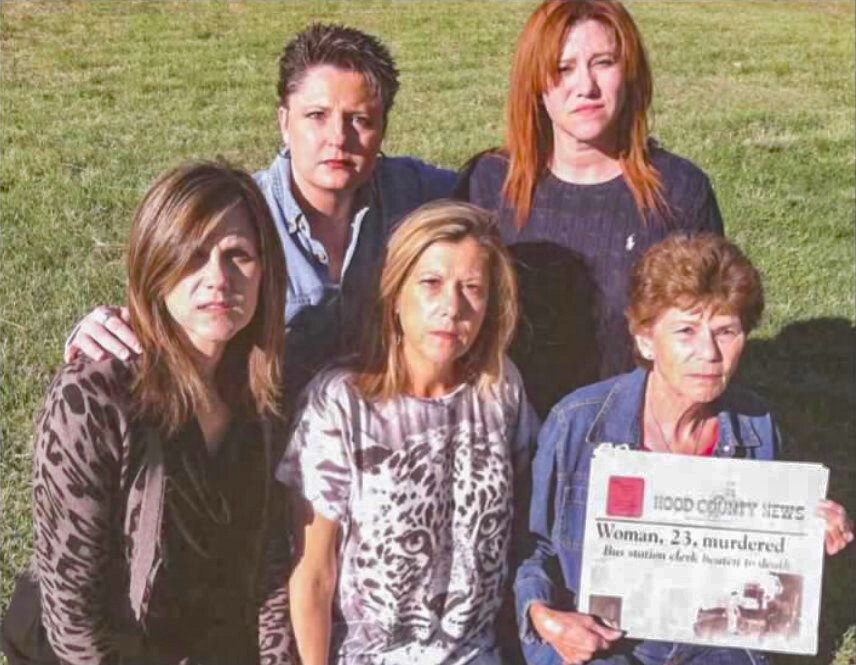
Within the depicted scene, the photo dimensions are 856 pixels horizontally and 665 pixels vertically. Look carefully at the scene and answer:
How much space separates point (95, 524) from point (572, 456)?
2.66ft

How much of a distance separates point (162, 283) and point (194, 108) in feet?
5.37

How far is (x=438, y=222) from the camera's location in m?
2.04

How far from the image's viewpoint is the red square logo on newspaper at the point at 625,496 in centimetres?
211

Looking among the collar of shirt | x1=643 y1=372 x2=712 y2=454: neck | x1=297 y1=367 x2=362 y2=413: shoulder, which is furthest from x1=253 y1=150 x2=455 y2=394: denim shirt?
x1=643 y1=372 x2=712 y2=454: neck

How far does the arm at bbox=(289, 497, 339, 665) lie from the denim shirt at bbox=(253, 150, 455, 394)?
367 millimetres

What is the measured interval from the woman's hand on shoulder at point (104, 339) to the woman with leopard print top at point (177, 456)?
0.02 meters

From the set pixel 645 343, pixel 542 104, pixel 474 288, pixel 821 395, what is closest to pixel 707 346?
pixel 645 343

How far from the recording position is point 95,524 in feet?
6.33

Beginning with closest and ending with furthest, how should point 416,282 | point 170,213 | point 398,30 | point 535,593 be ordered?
point 170,213 < point 416,282 < point 535,593 < point 398,30

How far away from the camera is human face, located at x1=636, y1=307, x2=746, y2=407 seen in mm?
2088

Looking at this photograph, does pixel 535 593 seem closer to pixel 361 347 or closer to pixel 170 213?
pixel 361 347

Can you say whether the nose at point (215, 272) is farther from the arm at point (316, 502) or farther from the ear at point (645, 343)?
the ear at point (645, 343)

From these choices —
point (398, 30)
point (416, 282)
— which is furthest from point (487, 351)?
point (398, 30)

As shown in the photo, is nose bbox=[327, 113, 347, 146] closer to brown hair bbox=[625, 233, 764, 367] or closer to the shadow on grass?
brown hair bbox=[625, 233, 764, 367]
